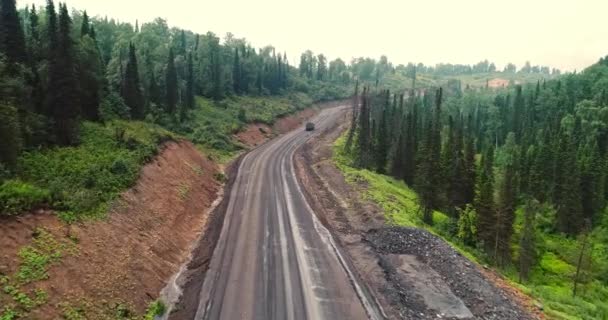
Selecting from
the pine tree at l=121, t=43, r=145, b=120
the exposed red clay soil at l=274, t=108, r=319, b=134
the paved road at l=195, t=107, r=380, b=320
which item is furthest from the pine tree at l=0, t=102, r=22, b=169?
the exposed red clay soil at l=274, t=108, r=319, b=134

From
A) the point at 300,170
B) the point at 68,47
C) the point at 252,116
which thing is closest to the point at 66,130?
the point at 68,47

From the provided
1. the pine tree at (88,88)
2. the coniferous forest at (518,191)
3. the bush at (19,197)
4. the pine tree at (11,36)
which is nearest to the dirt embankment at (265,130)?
the coniferous forest at (518,191)

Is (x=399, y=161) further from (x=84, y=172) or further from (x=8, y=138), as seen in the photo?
(x=8, y=138)

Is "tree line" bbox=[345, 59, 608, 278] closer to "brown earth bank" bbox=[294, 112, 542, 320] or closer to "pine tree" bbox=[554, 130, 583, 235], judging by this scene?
"pine tree" bbox=[554, 130, 583, 235]

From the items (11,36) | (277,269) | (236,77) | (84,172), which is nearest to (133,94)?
(11,36)

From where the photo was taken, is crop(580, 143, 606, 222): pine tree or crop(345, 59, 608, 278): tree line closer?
crop(345, 59, 608, 278): tree line

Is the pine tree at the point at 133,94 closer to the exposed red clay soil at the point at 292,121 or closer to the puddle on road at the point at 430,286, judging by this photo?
the exposed red clay soil at the point at 292,121
